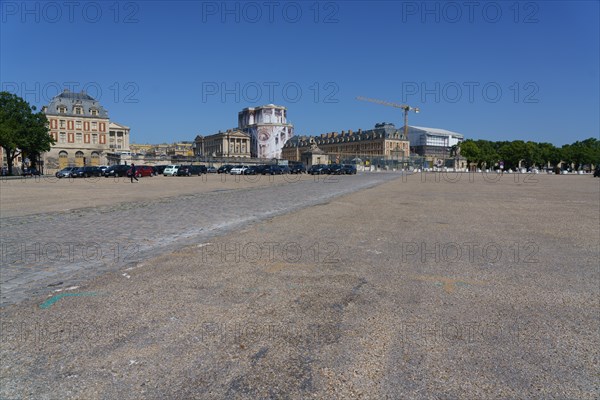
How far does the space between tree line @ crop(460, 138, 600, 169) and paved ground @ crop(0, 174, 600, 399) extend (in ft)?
464

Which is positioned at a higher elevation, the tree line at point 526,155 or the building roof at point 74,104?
the building roof at point 74,104

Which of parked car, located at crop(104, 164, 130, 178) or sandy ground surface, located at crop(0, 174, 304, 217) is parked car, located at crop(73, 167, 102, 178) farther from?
sandy ground surface, located at crop(0, 174, 304, 217)

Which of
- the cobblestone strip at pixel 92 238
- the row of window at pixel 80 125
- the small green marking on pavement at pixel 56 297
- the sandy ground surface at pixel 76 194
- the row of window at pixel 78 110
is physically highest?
the row of window at pixel 78 110

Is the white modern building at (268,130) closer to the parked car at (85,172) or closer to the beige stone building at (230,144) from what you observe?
the beige stone building at (230,144)

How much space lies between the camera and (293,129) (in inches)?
6998

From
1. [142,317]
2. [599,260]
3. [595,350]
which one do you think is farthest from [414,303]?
[599,260]

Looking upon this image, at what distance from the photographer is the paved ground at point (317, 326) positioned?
322 centimetres

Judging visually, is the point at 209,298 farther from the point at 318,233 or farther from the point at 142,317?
the point at 318,233

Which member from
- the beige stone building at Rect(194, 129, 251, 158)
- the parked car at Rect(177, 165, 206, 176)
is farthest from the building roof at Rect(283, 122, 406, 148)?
the parked car at Rect(177, 165, 206, 176)

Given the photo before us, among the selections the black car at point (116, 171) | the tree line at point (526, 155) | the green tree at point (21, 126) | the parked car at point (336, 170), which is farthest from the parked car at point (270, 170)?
the tree line at point (526, 155)

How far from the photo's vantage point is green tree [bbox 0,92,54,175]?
54.4m

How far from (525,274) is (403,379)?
3924 mm

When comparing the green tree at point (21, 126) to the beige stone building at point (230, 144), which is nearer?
the green tree at point (21, 126)

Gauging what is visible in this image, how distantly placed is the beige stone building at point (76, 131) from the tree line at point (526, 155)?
348ft
